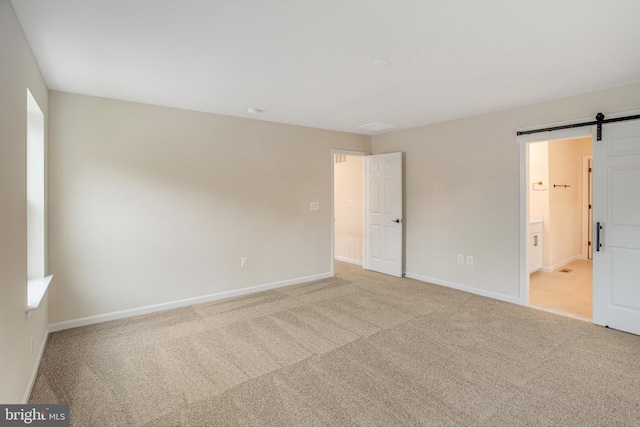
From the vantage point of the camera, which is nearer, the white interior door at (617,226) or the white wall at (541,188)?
the white interior door at (617,226)

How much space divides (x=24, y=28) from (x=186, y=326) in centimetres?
272

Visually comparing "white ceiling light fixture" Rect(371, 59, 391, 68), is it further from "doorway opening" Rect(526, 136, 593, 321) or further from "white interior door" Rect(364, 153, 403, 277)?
"doorway opening" Rect(526, 136, 593, 321)

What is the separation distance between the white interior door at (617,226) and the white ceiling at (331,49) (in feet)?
1.98

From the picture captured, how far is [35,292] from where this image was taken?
2.57 meters

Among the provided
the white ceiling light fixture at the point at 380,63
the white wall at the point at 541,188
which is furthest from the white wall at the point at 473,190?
the white ceiling light fixture at the point at 380,63

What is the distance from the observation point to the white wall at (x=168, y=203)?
3.29 meters

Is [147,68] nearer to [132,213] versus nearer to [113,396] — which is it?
[132,213]

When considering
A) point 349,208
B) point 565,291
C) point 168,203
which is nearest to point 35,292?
point 168,203

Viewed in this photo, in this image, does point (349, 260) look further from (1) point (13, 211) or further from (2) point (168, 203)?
(1) point (13, 211)

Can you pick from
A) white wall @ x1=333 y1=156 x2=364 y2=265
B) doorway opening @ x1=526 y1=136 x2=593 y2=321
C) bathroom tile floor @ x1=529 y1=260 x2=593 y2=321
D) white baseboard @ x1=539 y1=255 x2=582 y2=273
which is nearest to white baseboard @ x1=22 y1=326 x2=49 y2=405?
white wall @ x1=333 y1=156 x2=364 y2=265

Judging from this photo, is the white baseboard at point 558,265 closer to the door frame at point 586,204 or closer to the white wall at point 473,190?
the door frame at point 586,204

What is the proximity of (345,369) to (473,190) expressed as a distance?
3.04 m

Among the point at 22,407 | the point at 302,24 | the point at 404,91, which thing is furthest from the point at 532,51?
the point at 22,407

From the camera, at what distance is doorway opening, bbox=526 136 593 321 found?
16.1ft
